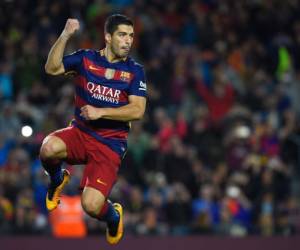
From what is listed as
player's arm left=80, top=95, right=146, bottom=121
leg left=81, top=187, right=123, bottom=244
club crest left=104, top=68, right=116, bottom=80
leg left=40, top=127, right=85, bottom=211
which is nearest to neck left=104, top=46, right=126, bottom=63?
club crest left=104, top=68, right=116, bottom=80

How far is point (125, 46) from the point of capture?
1031cm

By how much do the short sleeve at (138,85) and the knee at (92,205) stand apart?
1174mm

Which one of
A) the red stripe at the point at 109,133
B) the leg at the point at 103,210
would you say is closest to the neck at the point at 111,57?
the red stripe at the point at 109,133

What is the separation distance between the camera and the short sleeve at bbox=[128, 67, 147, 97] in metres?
10.5

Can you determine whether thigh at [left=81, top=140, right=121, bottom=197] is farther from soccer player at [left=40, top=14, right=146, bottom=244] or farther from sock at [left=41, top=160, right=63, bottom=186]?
sock at [left=41, top=160, right=63, bottom=186]

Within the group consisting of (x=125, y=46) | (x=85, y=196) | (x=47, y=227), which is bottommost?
(x=47, y=227)

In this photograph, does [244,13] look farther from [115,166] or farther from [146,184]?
[115,166]

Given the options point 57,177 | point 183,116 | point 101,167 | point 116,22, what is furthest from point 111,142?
point 183,116

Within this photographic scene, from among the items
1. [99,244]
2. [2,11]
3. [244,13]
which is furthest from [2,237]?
[244,13]

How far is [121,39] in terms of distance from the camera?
33.7ft

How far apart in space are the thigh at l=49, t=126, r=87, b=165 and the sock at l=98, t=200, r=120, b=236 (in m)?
0.56

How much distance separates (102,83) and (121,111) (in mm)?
445

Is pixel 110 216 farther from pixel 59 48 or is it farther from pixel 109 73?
pixel 59 48

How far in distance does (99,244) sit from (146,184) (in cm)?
288
